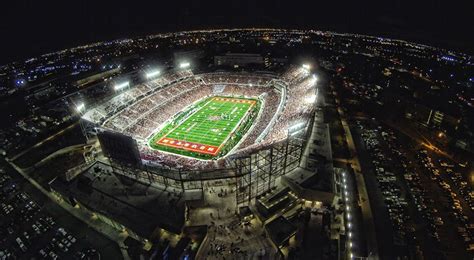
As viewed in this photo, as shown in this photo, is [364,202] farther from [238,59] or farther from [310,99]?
[238,59]

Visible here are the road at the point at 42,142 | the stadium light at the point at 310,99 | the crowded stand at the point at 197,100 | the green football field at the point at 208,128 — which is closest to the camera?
the crowded stand at the point at 197,100

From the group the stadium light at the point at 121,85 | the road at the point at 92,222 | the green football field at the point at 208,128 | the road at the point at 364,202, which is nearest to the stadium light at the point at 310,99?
the road at the point at 364,202

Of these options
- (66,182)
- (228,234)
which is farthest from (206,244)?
(66,182)

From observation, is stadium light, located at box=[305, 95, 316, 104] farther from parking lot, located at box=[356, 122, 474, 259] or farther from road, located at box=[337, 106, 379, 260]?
parking lot, located at box=[356, 122, 474, 259]

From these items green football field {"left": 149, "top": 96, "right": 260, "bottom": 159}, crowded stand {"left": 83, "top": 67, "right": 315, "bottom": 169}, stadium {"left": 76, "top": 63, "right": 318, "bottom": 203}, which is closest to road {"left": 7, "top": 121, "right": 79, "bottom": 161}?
stadium {"left": 76, "top": 63, "right": 318, "bottom": 203}

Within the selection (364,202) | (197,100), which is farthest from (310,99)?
(197,100)

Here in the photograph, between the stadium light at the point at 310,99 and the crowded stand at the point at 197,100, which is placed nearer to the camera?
the crowded stand at the point at 197,100

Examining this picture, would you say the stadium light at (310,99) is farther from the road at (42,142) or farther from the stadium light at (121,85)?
the road at (42,142)
